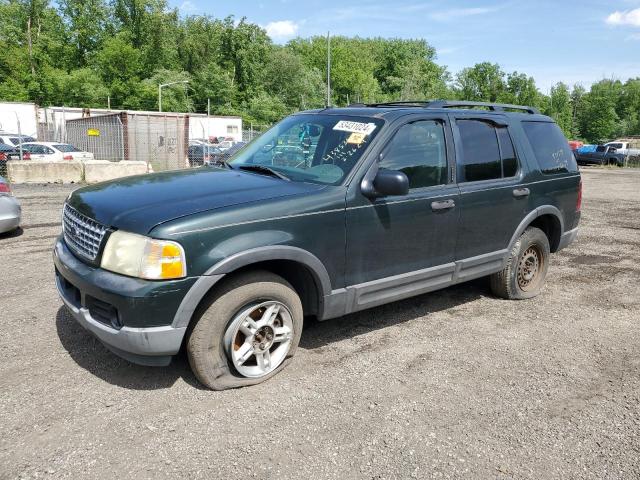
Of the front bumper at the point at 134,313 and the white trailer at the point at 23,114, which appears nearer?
the front bumper at the point at 134,313

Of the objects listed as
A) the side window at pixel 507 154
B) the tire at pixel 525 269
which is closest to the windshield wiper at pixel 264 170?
the side window at pixel 507 154

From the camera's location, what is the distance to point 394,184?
12.4 ft

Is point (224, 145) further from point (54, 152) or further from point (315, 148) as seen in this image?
point (315, 148)

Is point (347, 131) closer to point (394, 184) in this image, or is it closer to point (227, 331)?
point (394, 184)

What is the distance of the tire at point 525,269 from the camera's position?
17.7 feet

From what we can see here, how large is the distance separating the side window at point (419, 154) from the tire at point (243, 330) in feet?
4.25

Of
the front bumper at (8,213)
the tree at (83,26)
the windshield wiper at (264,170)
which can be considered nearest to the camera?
the windshield wiper at (264,170)

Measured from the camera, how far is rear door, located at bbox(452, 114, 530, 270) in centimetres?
466

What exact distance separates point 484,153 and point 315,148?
167 cm

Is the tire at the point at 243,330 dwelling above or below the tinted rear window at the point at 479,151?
below

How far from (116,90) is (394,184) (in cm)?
6530

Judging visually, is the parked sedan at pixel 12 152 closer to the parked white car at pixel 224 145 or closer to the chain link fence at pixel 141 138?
the chain link fence at pixel 141 138

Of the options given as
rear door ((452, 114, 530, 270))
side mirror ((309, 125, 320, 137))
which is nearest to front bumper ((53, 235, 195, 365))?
side mirror ((309, 125, 320, 137))

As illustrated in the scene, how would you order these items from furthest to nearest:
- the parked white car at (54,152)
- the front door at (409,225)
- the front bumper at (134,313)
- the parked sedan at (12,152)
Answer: the parked white car at (54,152)
the parked sedan at (12,152)
the front door at (409,225)
the front bumper at (134,313)
